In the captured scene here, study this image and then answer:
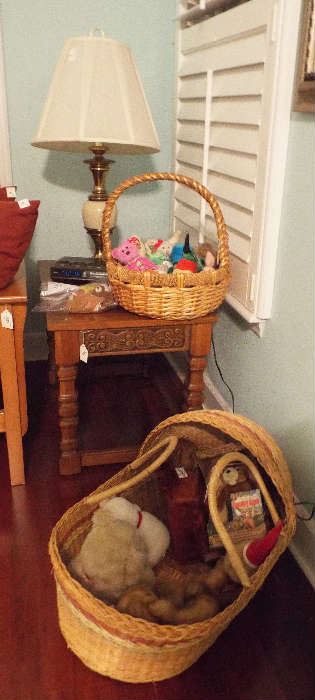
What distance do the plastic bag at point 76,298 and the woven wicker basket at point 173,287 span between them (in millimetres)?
65

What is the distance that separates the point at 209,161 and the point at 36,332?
41.6 inches

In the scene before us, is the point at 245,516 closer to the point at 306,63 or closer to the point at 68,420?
the point at 68,420

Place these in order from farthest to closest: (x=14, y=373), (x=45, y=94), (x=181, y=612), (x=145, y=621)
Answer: (x=45, y=94) < (x=14, y=373) < (x=181, y=612) < (x=145, y=621)

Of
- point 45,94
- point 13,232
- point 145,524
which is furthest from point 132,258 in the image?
point 45,94

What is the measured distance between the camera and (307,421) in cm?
128

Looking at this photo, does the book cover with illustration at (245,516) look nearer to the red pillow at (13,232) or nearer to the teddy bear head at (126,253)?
the teddy bear head at (126,253)

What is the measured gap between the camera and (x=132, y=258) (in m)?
1.49

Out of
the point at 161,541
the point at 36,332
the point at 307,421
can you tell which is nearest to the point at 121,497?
the point at 161,541

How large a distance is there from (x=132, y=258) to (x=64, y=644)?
0.93 m

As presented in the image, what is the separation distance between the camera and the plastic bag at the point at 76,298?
150 cm

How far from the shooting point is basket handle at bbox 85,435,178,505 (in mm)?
1210

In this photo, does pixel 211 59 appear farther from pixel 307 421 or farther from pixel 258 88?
pixel 307 421

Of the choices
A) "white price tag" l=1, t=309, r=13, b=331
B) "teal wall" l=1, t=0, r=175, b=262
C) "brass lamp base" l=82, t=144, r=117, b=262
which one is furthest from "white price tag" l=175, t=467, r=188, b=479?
"teal wall" l=1, t=0, r=175, b=262

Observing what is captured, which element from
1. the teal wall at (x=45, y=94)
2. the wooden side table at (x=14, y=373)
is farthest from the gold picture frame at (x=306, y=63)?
the teal wall at (x=45, y=94)
